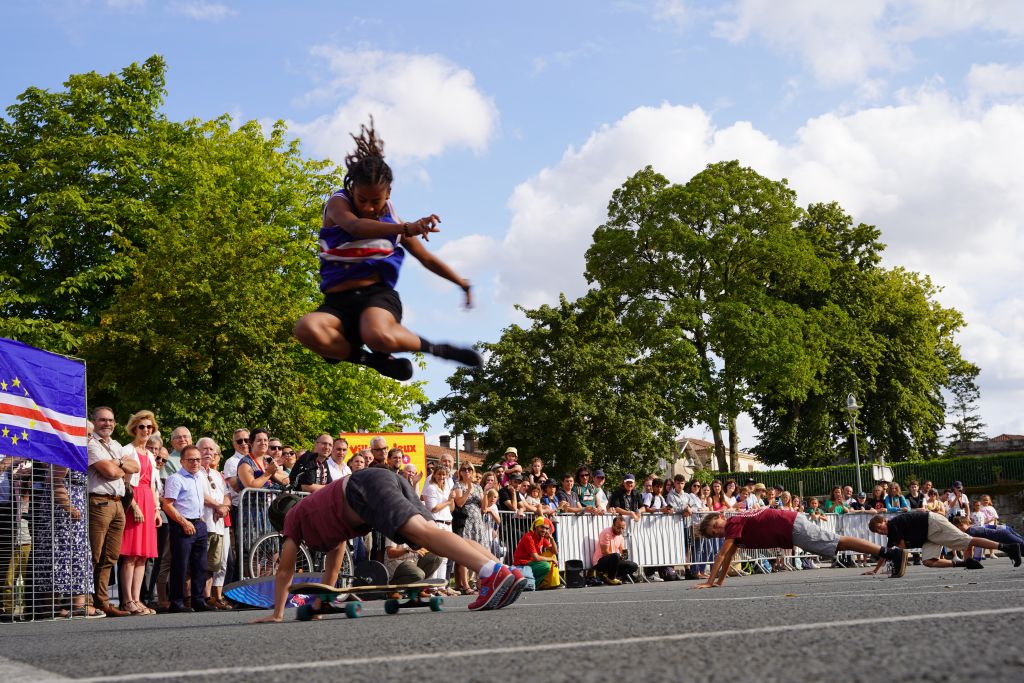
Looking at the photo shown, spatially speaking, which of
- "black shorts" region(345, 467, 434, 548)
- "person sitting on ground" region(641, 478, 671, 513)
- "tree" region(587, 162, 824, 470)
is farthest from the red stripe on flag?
"tree" region(587, 162, 824, 470)

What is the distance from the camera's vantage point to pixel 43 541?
34.7 ft

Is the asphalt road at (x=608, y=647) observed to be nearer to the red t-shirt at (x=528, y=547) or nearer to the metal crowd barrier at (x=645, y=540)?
the red t-shirt at (x=528, y=547)

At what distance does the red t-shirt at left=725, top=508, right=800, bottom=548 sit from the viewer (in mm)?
11250

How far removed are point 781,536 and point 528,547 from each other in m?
5.15

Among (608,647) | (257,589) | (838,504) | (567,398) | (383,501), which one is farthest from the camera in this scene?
(567,398)

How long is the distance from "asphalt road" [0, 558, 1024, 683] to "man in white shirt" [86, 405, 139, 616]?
394 cm

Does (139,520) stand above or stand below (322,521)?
above

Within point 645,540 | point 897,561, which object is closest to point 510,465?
point 645,540

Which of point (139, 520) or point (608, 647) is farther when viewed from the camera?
point (139, 520)

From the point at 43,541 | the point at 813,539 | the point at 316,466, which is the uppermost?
the point at 316,466

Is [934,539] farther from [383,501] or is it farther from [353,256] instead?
[353,256]

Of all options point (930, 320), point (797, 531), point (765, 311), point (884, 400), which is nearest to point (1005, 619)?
point (797, 531)

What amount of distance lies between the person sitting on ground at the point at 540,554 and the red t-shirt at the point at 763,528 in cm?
439

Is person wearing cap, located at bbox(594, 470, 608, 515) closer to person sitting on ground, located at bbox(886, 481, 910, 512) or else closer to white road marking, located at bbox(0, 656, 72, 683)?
person sitting on ground, located at bbox(886, 481, 910, 512)
